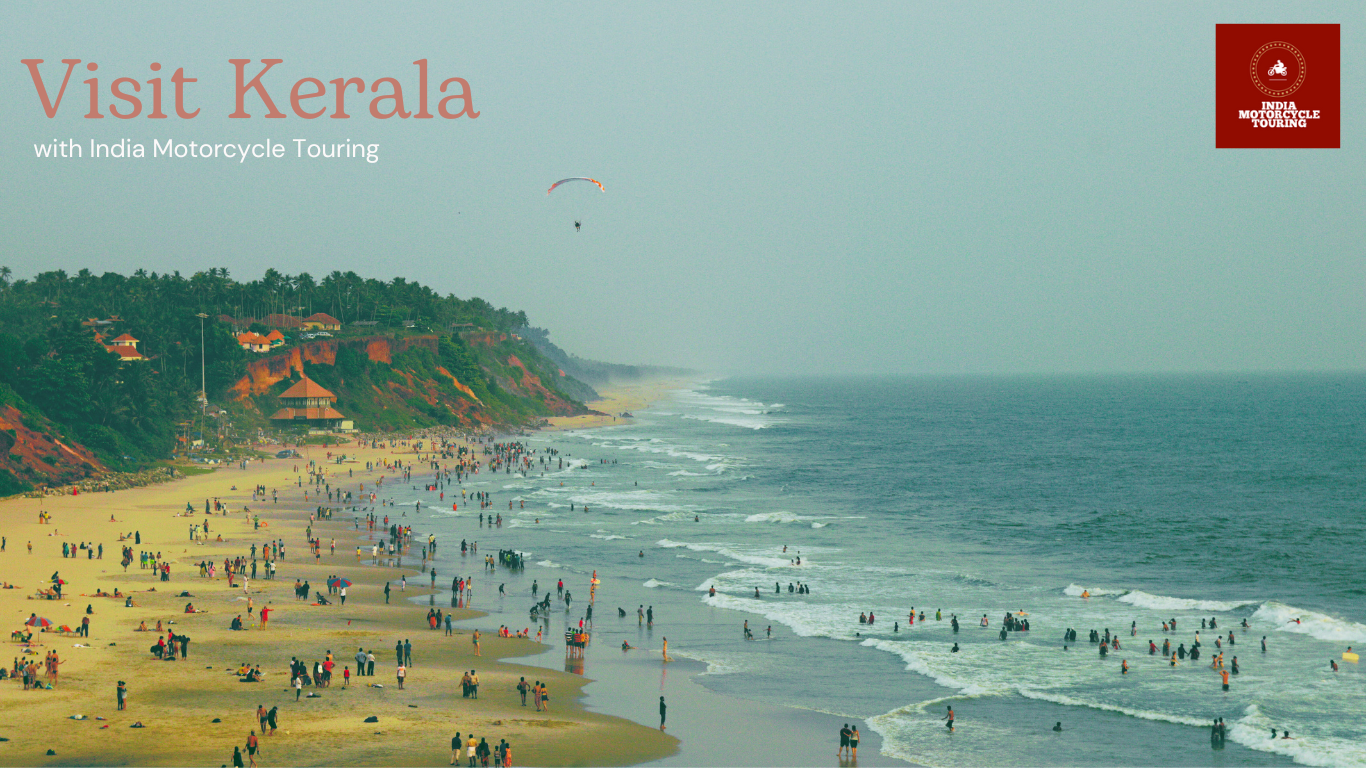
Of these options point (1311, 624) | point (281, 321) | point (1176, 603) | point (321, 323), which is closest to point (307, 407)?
point (281, 321)

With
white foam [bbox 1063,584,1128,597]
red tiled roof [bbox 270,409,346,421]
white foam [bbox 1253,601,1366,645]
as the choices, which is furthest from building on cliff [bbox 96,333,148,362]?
white foam [bbox 1253,601,1366,645]

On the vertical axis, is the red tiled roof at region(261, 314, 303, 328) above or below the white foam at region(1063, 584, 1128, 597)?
above

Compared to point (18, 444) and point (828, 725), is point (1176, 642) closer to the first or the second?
point (828, 725)

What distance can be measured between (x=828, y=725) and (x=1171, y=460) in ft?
349

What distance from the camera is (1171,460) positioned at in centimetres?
12225

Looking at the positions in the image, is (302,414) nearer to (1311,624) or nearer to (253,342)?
(253,342)

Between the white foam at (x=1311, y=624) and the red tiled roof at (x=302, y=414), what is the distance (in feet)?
350

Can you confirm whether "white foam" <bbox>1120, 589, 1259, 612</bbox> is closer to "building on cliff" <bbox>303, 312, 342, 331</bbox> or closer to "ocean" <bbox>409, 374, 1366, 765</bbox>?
"ocean" <bbox>409, 374, 1366, 765</bbox>

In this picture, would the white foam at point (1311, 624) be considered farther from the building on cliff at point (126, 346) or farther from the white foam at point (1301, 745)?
the building on cliff at point (126, 346)

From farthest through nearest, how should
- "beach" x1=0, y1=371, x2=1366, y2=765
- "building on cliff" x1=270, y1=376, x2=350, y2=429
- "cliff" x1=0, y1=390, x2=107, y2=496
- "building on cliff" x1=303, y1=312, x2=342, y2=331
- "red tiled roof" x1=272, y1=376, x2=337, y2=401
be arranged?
"building on cliff" x1=303, y1=312, x2=342, y2=331, "red tiled roof" x1=272, y1=376, x2=337, y2=401, "building on cliff" x1=270, y1=376, x2=350, y2=429, "cliff" x1=0, y1=390, x2=107, y2=496, "beach" x1=0, y1=371, x2=1366, y2=765

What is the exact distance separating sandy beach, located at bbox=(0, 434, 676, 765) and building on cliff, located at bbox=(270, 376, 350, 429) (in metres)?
65.1

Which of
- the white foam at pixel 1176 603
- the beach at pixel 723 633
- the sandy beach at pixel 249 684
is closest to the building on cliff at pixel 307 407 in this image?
the beach at pixel 723 633

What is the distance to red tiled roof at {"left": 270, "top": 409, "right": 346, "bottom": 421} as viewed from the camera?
122812mm

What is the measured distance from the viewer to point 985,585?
5284 cm
